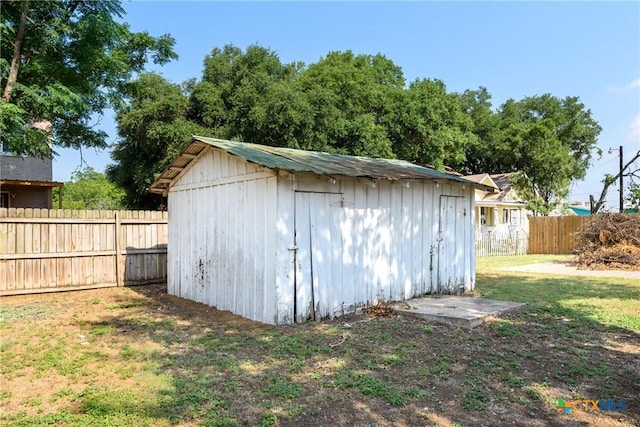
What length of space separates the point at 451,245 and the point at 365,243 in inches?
107

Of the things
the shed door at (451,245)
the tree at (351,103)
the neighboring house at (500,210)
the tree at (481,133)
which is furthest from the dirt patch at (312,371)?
the tree at (481,133)

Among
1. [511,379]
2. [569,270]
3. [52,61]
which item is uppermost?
[52,61]

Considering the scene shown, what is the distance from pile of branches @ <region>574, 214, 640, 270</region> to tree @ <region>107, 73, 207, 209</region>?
1638 centimetres

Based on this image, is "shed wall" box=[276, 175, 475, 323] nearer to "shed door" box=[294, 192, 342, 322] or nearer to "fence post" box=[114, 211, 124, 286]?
"shed door" box=[294, 192, 342, 322]

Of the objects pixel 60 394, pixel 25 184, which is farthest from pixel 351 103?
pixel 60 394

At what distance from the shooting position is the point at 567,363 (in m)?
4.78

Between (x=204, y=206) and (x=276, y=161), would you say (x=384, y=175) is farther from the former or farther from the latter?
(x=204, y=206)

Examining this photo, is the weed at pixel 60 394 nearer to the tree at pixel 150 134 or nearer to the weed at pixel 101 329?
the weed at pixel 101 329

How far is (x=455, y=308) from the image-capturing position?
283 inches

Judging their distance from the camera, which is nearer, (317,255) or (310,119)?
(317,255)

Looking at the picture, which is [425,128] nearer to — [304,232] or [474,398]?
[304,232]

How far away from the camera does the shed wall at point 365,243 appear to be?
6527 mm

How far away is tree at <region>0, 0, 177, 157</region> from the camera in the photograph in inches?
330

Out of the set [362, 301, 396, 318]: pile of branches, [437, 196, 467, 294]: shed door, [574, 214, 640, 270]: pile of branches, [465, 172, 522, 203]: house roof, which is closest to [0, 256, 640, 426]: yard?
[362, 301, 396, 318]: pile of branches
